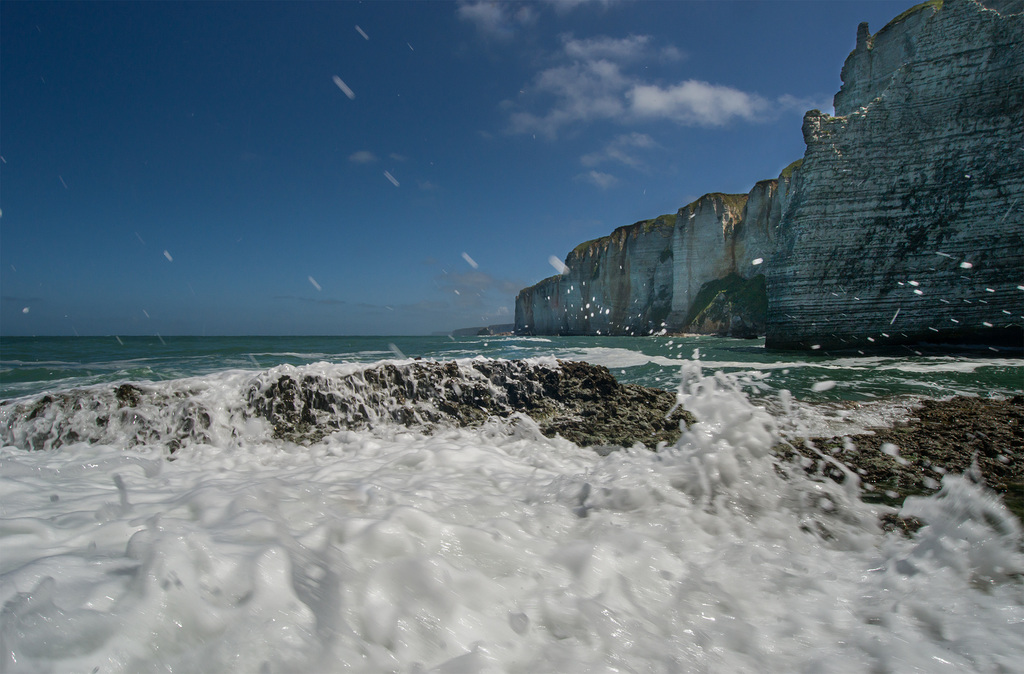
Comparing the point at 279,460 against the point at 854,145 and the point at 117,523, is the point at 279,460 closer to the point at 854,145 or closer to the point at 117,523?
the point at 117,523

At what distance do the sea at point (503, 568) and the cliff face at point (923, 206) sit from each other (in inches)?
667

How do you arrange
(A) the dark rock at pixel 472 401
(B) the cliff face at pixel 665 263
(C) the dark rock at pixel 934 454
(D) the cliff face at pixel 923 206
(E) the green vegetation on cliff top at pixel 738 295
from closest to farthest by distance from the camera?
(C) the dark rock at pixel 934 454 < (A) the dark rock at pixel 472 401 < (D) the cliff face at pixel 923 206 < (E) the green vegetation on cliff top at pixel 738 295 < (B) the cliff face at pixel 665 263

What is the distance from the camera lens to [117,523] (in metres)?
1.84

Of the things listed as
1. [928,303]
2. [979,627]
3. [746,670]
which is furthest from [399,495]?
[928,303]

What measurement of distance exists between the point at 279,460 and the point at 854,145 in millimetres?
21479

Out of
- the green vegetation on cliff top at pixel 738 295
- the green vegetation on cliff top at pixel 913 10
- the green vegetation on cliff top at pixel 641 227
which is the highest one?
the green vegetation on cliff top at pixel 913 10

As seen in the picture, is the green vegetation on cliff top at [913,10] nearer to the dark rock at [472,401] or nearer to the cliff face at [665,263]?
the cliff face at [665,263]

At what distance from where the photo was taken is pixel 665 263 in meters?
47.8

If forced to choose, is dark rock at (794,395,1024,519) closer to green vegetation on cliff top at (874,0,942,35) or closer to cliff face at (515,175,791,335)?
green vegetation on cliff top at (874,0,942,35)

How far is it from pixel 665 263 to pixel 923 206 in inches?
1295

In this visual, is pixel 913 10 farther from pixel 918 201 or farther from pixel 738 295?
pixel 738 295

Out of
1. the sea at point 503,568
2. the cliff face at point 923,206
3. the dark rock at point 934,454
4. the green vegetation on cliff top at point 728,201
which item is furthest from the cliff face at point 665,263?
Result: the sea at point 503,568

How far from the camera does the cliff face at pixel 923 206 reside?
14.1 m

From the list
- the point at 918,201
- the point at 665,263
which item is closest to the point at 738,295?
the point at 665,263
